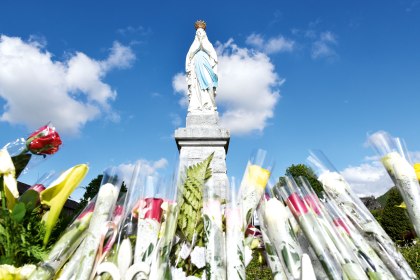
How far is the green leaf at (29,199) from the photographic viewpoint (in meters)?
0.93

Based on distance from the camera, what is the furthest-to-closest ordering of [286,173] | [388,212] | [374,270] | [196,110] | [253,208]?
[388,212] < [196,110] < [286,173] < [253,208] < [374,270]

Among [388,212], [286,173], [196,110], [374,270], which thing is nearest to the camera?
[374,270]

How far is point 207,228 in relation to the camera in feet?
2.91

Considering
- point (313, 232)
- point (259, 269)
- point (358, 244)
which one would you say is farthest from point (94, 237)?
point (259, 269)

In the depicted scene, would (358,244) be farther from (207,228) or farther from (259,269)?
(259,269)

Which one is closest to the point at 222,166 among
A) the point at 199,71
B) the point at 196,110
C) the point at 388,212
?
the point at 196,110

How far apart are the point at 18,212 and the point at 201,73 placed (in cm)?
722

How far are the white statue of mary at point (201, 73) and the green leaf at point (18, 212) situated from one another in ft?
21.8

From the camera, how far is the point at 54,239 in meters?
1.04

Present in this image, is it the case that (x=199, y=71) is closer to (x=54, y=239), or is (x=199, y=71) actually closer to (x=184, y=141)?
(x=184, y=141)

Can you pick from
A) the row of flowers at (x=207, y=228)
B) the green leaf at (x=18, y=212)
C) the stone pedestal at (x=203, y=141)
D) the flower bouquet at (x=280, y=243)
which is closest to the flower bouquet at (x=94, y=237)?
the row of flowers at (x=207, y=228)

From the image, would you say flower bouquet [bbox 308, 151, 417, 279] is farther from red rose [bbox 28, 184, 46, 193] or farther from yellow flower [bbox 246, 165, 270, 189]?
red rose [bbox 28, 184, 46, 193]

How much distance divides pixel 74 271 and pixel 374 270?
73cm

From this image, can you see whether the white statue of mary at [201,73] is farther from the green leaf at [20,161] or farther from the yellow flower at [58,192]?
the yellow flower at [58,192]
